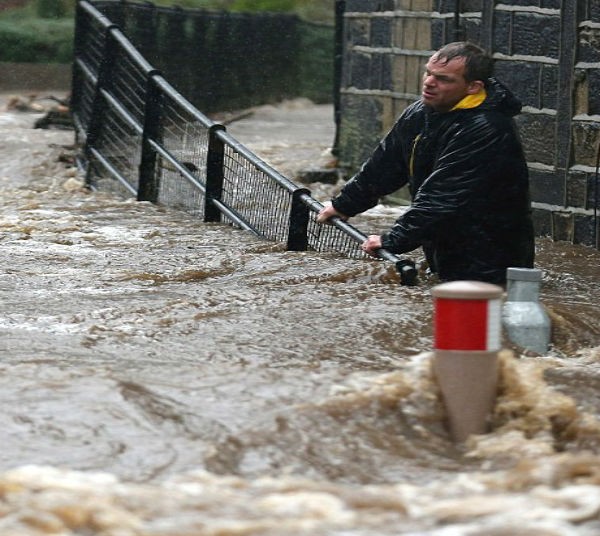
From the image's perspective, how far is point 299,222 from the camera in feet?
30.3

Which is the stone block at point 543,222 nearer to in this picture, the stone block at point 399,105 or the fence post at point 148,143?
the stone block at point 399,105

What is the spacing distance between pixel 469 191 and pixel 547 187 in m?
3.36

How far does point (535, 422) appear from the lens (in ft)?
17.3

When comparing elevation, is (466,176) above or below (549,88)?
below

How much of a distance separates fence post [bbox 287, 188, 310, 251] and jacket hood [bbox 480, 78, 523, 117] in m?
1.82

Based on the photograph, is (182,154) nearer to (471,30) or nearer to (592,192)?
(471,30)

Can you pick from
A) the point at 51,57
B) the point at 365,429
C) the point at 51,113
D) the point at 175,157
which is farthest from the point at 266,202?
the point at 51,57

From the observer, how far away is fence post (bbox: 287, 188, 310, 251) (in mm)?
9227

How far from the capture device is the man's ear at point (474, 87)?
25.2 ft

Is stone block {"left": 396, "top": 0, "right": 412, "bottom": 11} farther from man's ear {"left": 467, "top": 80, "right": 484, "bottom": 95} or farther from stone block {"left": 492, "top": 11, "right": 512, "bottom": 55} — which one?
man's ear {"left": 467, "top": 80, "right": 484, "bottom": 95}

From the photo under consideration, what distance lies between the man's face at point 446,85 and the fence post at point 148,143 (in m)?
4.73

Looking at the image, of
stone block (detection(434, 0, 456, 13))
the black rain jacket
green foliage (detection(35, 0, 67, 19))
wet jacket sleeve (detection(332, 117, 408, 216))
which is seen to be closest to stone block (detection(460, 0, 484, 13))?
stone block (detection(434, 0, 456, 13))

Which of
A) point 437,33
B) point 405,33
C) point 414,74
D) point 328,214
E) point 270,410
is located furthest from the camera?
point 405,33

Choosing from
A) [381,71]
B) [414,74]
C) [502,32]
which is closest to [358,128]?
[381,71]
